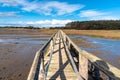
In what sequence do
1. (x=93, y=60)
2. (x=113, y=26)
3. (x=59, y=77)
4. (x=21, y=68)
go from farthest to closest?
(x=113, y=26) → (x=21, y=68) → (x=59, y=77) → (x=93, y=60)

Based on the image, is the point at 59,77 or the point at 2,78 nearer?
the point at 59,77

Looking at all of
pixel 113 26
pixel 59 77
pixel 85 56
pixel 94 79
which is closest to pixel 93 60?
pixel 85 56

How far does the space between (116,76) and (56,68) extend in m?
3.98

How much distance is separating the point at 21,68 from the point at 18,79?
2.38m

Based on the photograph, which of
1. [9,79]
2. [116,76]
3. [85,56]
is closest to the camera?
[116,76]

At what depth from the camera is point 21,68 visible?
11812 mm

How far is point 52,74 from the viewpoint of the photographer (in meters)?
6.88

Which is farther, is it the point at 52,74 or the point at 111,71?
the point at 52,74

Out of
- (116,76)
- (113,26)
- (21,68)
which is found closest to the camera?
(116,76)

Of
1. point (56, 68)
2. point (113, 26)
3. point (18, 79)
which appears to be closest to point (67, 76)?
point (56, 68)

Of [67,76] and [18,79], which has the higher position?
[67,76]

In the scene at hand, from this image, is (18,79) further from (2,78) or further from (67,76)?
(67,76)

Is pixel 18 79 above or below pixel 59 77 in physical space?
below

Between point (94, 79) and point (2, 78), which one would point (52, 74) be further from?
point (2, 78)
